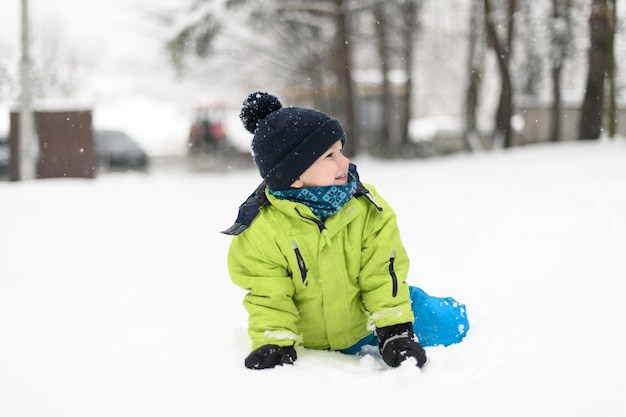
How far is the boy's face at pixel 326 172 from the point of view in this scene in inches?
94.3

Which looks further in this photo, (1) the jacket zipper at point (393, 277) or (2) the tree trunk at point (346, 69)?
(2) the tree trunk at point (346, 69)

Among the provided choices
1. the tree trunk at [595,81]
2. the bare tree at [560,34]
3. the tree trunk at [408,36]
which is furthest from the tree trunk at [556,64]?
the tree trunk at [408,36]

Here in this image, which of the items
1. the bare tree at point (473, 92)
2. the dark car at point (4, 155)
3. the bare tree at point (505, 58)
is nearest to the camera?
the bare tree at point (505, 58)

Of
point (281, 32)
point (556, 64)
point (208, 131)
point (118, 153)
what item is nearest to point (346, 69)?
point (281, 32)

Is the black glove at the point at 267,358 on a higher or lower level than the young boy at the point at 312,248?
lower

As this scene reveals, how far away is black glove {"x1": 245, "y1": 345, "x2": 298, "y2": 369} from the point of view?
7.31 feet

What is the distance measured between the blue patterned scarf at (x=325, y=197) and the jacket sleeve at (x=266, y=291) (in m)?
0.20

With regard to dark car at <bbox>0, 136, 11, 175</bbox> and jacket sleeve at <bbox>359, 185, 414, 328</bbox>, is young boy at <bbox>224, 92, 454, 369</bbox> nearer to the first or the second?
jacket sleeve at <bbox>359, 185, 414, 328</bbox>

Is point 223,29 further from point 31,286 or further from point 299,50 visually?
point 31,286

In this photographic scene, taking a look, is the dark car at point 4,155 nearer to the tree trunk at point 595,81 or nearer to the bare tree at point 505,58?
the bare tree at point 505,58

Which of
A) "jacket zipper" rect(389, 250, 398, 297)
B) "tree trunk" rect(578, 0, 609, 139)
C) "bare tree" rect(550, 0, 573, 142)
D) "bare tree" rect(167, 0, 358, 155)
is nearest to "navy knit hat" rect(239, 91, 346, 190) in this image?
"jacket zipper" rect(389, 250, 398, 297)

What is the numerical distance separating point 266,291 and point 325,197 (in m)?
0.39

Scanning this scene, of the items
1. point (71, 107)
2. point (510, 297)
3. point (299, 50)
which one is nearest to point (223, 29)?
point (71, 107)

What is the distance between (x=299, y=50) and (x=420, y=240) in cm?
1730
